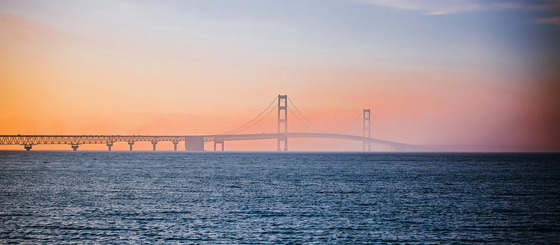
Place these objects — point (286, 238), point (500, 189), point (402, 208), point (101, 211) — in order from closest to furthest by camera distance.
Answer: point (286, 238) < point (101, 211) < point (402, 208) < point (500, 189)

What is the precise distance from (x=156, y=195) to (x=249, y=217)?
14.5 m

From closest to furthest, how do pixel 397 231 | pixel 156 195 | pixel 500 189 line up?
1. pixel 397 231
2. pixel 156 195
3. pixel 500 189

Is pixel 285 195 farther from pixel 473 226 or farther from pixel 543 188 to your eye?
pixel 543 188

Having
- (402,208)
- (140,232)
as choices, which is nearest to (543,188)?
(402,208)

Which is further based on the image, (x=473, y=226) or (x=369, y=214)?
(x=369, y=214)

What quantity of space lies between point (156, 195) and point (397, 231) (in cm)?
2208

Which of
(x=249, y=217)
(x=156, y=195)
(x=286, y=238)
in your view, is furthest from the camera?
(x=156, y=195)

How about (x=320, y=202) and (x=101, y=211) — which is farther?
(x=320, y=202)

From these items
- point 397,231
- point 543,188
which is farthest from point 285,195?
point 543,188

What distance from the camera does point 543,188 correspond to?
55500mm

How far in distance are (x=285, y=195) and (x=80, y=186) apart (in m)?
19.7

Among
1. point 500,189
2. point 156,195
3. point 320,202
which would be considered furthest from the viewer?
point 500,189

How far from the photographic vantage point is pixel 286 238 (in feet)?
88.1

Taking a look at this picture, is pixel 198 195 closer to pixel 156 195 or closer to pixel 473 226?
pixel 156 195
